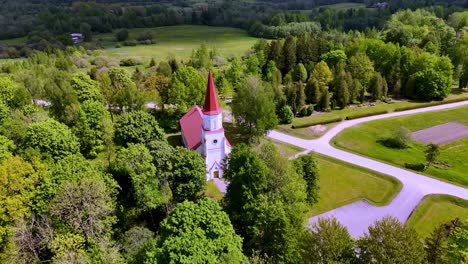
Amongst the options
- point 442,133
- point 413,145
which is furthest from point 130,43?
point 442,133

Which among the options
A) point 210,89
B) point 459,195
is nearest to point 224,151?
point 210,89

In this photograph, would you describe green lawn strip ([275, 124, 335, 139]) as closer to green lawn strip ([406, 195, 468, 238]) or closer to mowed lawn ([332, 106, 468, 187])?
mowed lawn ([332, 106, 468, 187])

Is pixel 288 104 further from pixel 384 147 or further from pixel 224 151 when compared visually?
pixel 224 151

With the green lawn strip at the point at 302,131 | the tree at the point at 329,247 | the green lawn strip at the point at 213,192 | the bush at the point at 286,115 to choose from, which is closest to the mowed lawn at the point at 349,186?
the green lawn strip at the point at 302,131

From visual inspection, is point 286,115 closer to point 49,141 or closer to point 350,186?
point 350,186

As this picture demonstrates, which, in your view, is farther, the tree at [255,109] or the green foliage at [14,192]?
the tree at [255,109]

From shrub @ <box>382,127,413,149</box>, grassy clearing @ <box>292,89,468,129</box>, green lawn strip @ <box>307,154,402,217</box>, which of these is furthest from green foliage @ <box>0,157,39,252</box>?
shrub @ <box>382,127,413,149</box>

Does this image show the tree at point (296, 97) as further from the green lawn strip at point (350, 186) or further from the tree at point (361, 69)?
the green lawn strip at point (350, 186)
